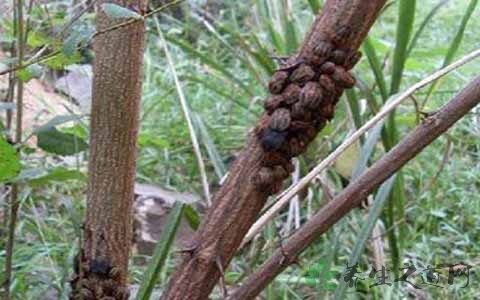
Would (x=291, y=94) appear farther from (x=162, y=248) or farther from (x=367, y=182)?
(x=162, y=248)

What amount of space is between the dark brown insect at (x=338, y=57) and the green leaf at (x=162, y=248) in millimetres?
191

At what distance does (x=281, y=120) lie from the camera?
62cm

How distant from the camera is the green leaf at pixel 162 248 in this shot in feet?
2.36

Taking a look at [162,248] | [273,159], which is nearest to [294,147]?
[273,159]

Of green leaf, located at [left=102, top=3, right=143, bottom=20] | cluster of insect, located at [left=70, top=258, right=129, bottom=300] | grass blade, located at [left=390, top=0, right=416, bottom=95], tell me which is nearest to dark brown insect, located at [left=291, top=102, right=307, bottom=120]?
green leaf, located at [left=102, top=3, right=143, bottom=20]

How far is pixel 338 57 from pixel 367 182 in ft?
0.30

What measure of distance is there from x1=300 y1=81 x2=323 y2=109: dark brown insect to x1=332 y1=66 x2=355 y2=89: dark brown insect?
0.01 m

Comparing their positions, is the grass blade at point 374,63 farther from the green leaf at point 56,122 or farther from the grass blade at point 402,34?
the green leaf at point 56,122

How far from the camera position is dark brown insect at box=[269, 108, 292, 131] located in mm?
620

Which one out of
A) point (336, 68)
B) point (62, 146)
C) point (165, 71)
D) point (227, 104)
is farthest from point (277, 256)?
point (165, 71)

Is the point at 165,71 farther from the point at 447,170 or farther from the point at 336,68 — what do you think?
the point at 336,68

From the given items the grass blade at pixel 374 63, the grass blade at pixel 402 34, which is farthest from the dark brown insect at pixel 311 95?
the grass blade at pixel 374 63

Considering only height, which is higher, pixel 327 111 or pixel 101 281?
pixel 327 111

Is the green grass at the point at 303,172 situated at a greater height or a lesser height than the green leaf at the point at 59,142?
lesser
